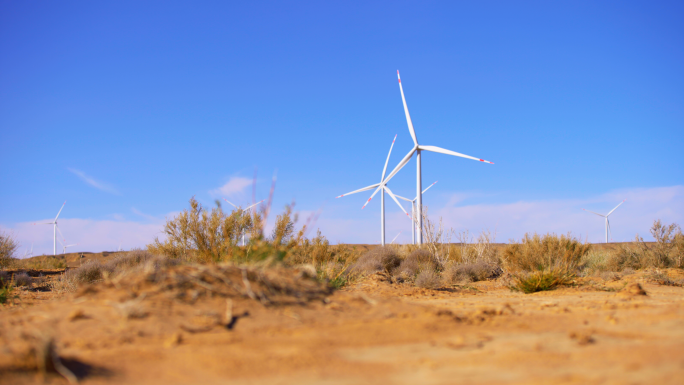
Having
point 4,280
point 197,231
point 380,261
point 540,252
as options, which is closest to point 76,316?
point 197,231

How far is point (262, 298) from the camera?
5000mm

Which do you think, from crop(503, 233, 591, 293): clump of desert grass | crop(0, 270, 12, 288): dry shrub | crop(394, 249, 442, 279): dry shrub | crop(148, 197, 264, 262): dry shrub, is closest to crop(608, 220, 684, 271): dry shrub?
crop(503, 233, 591, 293): clump of desert grass

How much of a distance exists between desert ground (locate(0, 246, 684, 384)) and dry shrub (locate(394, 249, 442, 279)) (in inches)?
420

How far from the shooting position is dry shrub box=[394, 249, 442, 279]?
1689 cm

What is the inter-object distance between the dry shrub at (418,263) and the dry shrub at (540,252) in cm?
300

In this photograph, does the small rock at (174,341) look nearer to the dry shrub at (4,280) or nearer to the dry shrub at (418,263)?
the dry shrub at (4,280)

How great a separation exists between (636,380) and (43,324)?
5.20 meters

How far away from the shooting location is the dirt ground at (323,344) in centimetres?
340

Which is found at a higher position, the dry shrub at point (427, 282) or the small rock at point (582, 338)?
the small rock at point (582, 338)

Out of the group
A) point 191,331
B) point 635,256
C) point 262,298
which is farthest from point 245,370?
point 635,256

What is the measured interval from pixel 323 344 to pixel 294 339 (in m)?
0.31

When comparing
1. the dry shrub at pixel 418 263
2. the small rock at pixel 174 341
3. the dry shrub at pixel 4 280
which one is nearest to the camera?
the small rock at pixel 174 341

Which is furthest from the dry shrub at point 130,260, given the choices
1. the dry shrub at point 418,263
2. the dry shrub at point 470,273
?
the dry shrub at point 470,273

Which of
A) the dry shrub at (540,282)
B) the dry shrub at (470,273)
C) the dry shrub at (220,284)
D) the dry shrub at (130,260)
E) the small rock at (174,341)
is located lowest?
the dry shrub at (470,273)
